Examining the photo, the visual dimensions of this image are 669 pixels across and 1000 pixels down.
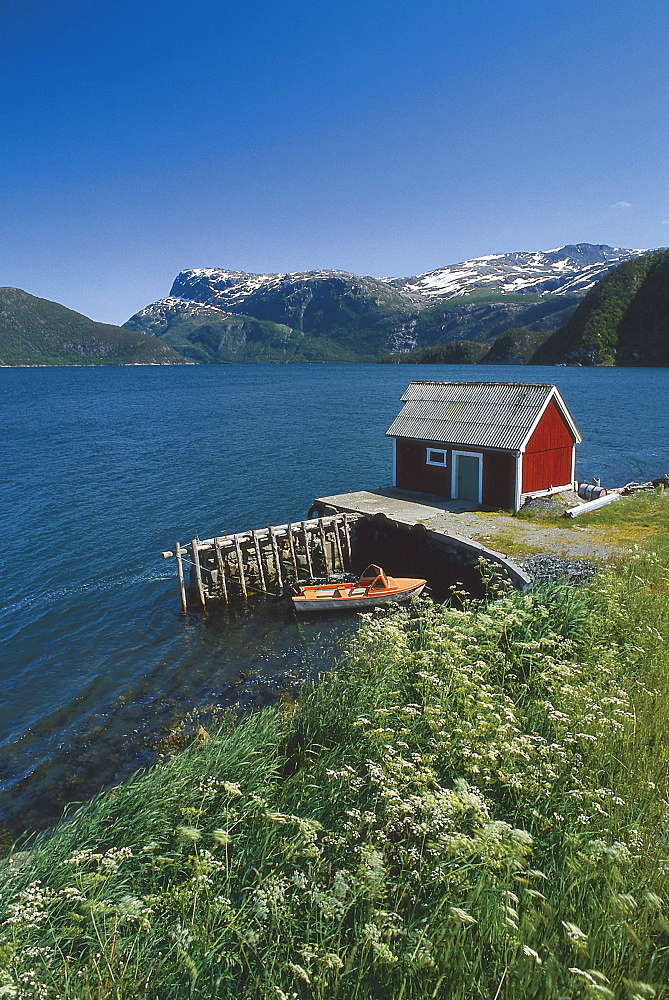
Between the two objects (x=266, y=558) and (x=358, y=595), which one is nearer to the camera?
(x=358, y=595)

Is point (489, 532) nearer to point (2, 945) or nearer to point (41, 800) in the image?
point (41, 800)

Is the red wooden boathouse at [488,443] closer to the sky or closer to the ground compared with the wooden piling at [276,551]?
closer to the sky

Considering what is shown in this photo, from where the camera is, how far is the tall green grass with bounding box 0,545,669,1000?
4.99 metres

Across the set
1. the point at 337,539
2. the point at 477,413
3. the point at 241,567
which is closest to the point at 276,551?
the point at 241,567

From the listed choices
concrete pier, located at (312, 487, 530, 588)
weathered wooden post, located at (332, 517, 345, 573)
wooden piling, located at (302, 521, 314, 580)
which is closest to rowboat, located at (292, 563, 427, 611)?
concrete pier, located at (312, 487, 530, 588)

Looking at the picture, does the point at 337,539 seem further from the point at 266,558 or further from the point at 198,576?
the point at 198,576

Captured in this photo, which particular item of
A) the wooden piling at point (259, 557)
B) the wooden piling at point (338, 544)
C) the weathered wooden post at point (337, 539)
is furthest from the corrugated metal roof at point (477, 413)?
the wooden piling at point (259, 557)

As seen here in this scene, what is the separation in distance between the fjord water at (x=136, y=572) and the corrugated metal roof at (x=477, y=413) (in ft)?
35.3

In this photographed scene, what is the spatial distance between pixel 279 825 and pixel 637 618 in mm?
8714

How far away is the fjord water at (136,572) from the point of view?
1756cm

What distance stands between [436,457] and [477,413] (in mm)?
3116

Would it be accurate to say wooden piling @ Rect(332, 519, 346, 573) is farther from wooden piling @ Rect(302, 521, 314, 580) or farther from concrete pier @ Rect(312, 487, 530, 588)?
Result: wooden piling @ Rect(302, 521, 314, 580)

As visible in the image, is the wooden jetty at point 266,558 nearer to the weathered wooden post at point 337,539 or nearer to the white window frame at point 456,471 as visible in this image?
the weathered wooden post at point 337,539

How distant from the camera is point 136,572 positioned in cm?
3066
